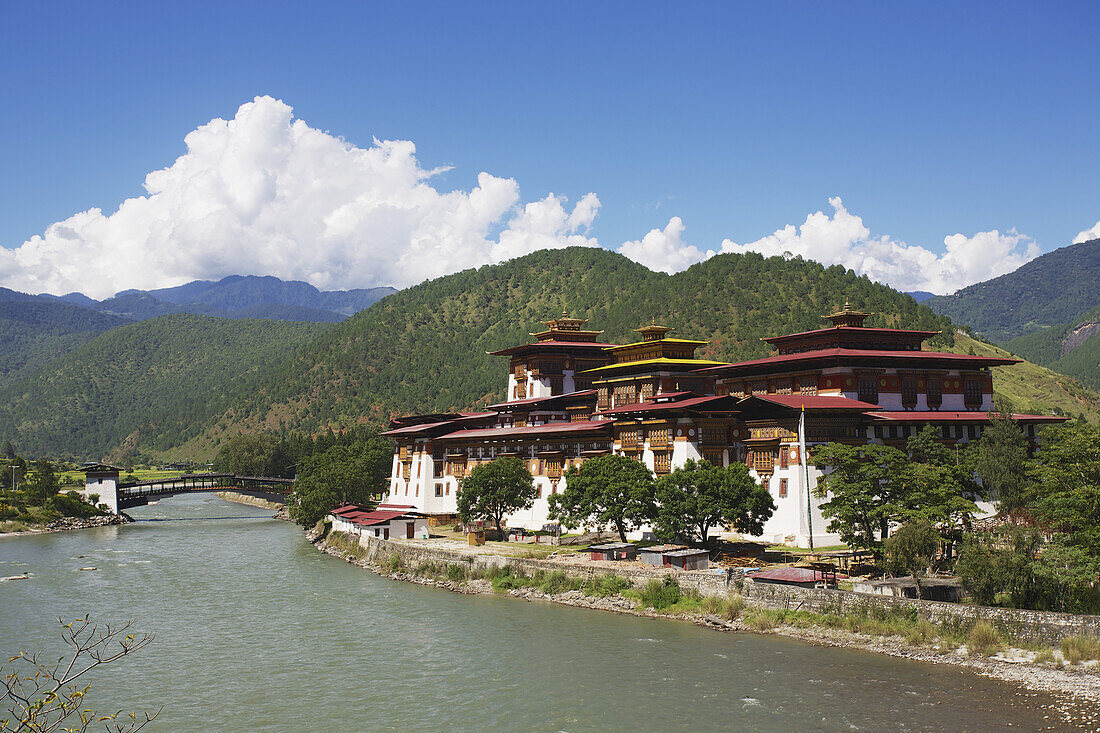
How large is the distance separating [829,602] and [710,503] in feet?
46.9

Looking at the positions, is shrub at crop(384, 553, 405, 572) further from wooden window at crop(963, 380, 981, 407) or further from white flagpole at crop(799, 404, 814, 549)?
wooden window at crop(963, 380, 981, 407)

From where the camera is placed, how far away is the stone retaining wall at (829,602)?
38938mm

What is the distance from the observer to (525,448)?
8712 cm

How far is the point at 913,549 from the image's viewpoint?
4650 centimetres

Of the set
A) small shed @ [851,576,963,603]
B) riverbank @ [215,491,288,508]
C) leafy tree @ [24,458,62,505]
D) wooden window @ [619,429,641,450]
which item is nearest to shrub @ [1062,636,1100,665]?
small shed @ [851,576,963,603]

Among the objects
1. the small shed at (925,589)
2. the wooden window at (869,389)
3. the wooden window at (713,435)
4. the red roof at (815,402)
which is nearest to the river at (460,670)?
the small shed at (925,589)

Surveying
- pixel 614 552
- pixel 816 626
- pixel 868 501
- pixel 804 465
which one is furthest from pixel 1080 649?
pixel 614 552

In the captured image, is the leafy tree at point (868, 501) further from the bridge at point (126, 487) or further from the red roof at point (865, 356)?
the bridge at point (126, 487)

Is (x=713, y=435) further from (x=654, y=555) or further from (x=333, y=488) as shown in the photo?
(x=333, y=488)

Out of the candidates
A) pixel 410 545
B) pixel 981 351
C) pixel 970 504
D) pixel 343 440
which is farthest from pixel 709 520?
pixel 981 351

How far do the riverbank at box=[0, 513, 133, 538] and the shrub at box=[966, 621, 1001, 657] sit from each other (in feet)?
336

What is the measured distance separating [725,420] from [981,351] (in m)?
123

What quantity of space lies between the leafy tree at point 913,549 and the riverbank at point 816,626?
3921mm

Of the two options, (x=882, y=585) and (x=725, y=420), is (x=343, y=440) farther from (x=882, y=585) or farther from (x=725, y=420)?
(x=882, y=585)
